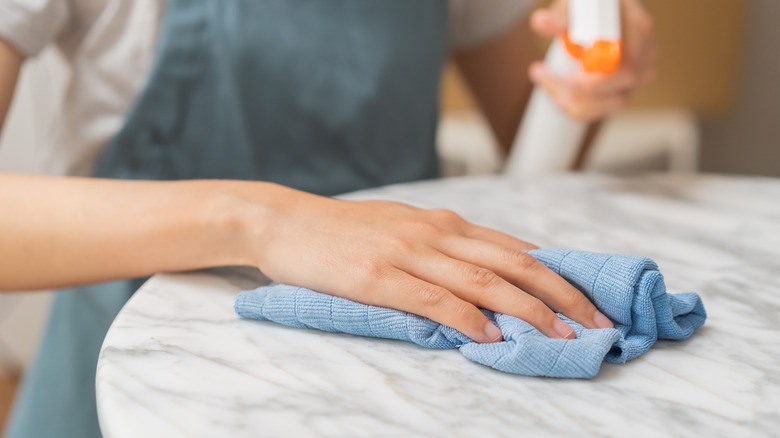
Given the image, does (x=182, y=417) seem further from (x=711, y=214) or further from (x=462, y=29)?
(x=462, y=29)

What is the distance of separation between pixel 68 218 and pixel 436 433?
0.34m

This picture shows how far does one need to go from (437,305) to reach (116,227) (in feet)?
0.80

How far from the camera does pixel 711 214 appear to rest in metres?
0.71

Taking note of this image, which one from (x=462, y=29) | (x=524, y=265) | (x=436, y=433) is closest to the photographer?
(x=436, y=433)

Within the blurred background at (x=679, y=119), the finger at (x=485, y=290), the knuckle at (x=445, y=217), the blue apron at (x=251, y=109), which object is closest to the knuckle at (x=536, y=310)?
the finger at (x=485, y=290)

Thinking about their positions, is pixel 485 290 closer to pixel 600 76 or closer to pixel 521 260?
pixel 521 260

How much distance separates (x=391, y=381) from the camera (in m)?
0.40

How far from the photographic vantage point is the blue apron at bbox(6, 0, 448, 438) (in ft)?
2.47

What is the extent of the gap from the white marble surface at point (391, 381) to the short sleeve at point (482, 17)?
0.54 metres

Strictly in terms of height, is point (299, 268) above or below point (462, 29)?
below

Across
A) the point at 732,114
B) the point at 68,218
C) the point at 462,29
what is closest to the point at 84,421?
the point at 68,218

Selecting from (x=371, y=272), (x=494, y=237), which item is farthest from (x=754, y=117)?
(x=371, y=272)

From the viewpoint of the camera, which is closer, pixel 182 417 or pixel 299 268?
pixel 182 417

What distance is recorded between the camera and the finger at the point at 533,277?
0.44 meters
